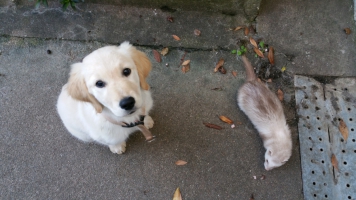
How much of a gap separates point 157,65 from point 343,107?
2.41m

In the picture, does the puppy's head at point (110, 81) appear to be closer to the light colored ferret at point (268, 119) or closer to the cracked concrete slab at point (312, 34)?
the light colored ferret at point (268, 119)

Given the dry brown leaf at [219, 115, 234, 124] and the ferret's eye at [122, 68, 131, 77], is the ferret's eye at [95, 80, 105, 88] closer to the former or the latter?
the ferret's eye at [122, 68, 131, 77]

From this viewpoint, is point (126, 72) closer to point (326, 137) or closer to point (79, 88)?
point (79, 88)

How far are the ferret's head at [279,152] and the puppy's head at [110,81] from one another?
1.68 meters

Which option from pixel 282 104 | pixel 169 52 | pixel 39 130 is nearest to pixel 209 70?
pixel 169 52

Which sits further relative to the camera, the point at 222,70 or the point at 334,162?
the point at 222,70

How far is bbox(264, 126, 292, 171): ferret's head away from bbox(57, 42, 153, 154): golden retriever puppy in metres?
1.49

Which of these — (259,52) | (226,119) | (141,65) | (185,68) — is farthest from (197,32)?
(141,65)

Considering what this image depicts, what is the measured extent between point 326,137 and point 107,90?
266 cm

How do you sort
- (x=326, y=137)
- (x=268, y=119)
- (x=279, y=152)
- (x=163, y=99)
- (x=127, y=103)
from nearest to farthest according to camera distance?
(x=127, y=103)
(x=279, y=152)
(x=268, y=119)
(x=326, y=137)
(x=163, y=99)

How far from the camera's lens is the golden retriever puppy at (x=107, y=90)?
1.95 m

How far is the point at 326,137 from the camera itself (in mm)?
3176

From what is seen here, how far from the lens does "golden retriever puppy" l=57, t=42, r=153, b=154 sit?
6.40ft

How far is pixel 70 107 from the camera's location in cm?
251
